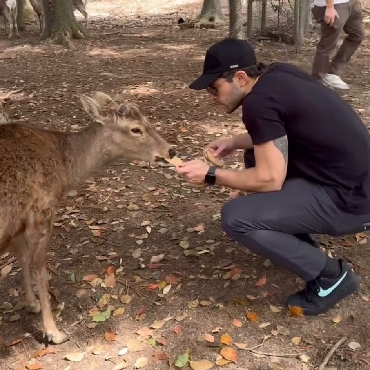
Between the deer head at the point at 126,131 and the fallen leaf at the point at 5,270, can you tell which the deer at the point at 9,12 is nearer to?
the fallen leaf at the point at 5,270

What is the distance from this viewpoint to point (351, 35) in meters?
7.67

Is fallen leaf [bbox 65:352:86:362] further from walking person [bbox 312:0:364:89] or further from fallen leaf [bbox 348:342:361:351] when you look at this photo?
walking person [bbox 312:0:364:89]

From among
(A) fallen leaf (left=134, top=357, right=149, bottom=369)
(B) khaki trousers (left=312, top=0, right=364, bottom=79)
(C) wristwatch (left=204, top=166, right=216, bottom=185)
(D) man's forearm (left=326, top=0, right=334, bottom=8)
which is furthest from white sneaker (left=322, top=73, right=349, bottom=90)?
(A) fallen leaf (left=134, top=357, right=149, bottom=369)

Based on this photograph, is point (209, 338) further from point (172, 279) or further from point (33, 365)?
point (33, 365)

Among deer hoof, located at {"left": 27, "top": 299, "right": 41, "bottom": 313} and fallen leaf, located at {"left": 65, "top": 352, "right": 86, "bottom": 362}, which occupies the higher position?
deer hoof, located at {"left": 27, "top": 299, "right": 41, "bottom": 313}

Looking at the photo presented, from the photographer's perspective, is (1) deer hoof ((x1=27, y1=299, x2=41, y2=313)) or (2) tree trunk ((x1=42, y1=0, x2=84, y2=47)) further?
(2) tree trunk ((x1=42, y1=0, x2=84, y2=47))

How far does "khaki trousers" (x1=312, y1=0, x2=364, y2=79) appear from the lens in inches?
283

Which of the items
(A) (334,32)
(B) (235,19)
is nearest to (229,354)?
(A) (334,32)

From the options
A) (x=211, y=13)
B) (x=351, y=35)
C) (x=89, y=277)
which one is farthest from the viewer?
(x=211, y=13)

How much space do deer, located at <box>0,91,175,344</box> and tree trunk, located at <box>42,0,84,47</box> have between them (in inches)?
359

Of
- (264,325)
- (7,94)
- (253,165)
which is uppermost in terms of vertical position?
(253,165)

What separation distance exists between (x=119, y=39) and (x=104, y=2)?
11765mm

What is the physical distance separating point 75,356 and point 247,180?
1497 mm

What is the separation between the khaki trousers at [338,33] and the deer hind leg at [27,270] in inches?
209
